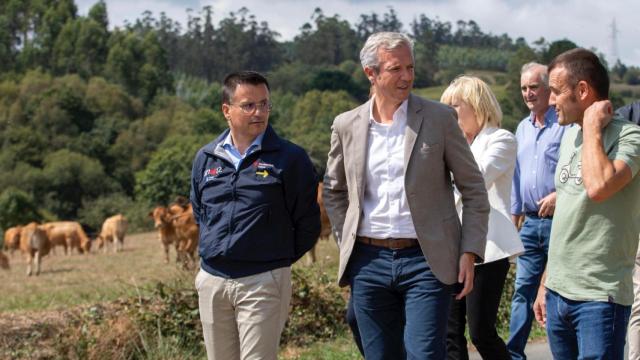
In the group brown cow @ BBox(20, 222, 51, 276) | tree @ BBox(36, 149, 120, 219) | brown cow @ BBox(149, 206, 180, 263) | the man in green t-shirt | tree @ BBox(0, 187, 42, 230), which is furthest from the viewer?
tree @ BBox(36, 149, 120, 219)

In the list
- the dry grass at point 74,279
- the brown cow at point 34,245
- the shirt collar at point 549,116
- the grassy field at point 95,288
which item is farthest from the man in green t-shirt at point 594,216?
the brown cow at point 34,245

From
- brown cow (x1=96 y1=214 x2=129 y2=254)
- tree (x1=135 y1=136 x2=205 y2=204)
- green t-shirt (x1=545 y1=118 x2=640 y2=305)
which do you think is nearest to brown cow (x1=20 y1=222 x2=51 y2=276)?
brown cow (x1=96 y1=214 x2=129 y2=254)

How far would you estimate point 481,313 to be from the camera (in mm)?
5156

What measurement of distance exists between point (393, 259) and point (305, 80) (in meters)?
123

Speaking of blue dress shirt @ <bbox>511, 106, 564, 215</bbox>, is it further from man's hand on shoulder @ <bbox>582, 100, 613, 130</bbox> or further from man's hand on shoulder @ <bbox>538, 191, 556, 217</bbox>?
man's hand on shoulder @ <bbox>582, 100, 613, 130</bbox>

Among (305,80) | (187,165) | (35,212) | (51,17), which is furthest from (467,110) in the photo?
(51,17)

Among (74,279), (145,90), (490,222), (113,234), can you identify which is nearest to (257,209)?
(490,222)

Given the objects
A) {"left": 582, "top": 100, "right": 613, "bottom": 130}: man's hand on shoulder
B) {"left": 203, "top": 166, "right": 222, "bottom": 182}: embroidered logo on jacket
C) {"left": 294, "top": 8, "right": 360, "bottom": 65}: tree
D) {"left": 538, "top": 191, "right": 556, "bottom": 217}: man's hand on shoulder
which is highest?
{"left": 294, "top": 8, "right": 360, "bottom": 65}: tree

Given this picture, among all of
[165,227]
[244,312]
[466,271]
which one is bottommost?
[165,227]

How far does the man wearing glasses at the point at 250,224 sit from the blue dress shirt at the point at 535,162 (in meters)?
1.79

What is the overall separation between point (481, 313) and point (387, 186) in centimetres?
138

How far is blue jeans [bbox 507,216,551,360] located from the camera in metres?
5.68

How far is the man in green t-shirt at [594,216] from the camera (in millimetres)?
3711

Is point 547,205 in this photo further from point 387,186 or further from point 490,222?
point 387,186
